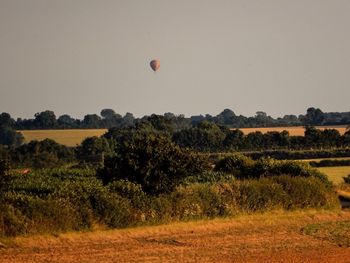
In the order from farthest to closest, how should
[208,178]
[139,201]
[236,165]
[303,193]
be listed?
1. [236,165]
2. [208,178]
3. [303,193]
4. [139,201]

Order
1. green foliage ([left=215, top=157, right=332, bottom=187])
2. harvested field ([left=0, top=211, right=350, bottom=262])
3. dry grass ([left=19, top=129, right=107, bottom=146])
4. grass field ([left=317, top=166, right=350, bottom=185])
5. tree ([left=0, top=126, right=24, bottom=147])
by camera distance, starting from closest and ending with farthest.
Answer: harvested field ([left=0, top=211, right=350, bottom=262]), green foliage ([left=215, top=157, right=332, bottom=187]), grass field ([left=317, top=166, right=350, bottom=185]), dry grass ([left=19, top=129, right=107, bottom=146]), tree ([left=0, top=126, right=24, bottom=147])

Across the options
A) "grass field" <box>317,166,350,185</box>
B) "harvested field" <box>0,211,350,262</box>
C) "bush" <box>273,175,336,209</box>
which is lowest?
"grass field" <box>317,166,350,185</box>

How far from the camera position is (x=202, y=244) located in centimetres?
2830

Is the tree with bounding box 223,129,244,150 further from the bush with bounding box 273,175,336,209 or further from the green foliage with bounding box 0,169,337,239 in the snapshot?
the green foliage with bounding box 0,169,337,239

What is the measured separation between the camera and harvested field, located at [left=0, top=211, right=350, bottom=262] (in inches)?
993

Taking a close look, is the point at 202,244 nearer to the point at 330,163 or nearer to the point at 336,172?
the point at 336,172

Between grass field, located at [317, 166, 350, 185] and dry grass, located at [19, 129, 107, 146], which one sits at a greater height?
dry grass, located at [19, 129, 107, 146]

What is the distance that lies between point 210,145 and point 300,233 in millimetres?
101071

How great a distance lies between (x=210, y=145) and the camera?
132750 mm

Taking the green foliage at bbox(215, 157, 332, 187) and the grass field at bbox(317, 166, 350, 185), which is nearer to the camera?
the green foliage at bbox(215, 157, 332, 187)

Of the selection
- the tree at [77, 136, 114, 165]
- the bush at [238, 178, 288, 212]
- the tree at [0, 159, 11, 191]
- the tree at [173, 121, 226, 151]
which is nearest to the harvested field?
the bush at [238, 178, 288, 212]

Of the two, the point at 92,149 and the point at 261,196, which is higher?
the point at 261,196

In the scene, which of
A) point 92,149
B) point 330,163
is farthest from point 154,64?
point 330,163

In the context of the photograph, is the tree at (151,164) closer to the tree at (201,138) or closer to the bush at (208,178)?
the bush at (208,178)
